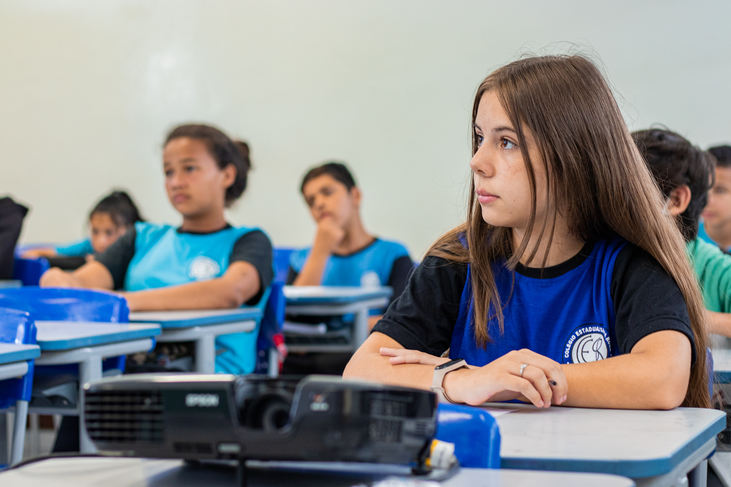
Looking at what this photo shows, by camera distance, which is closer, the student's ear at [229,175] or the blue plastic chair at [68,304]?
the blue plastic chair at [68,304]

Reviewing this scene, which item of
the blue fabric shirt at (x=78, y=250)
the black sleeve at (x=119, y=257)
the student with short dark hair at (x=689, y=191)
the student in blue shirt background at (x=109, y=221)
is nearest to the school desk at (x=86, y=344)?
the black sleeve at (x=119, y=257)

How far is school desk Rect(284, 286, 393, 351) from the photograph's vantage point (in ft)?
9.59

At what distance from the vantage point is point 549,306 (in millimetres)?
1157

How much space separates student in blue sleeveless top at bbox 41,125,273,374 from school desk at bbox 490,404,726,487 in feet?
5.29

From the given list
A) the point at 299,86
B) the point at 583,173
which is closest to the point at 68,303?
the point at 583,173

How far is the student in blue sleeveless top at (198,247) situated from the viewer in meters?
2.47

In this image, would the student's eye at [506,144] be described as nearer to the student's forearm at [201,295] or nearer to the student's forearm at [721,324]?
the student's forearm at [721,324]

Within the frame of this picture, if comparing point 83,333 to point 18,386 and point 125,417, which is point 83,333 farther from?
point 125,417

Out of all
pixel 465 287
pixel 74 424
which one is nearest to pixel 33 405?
pixel 74 424

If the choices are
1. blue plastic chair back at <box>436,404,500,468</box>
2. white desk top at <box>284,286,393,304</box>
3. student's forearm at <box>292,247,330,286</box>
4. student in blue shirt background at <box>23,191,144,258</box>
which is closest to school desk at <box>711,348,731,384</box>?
blue plastic chair back at <box>436,404,500,468</box>

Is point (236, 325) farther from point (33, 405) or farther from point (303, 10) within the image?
point (303, 10)

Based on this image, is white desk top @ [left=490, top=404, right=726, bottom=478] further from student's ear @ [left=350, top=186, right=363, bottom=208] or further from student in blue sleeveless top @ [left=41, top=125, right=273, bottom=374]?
student's ear @ [left=350, top=186, right=363, bottom=208]

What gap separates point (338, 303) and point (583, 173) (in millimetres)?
1890

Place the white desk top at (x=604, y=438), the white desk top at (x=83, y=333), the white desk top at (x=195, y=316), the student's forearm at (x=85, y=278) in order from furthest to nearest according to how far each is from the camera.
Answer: the student's forearm at (x=85, y=278), the white desk top at (x=195, y=316), the white desk top at (x=83, y=333), the white desk top at (x=604, y=438)
